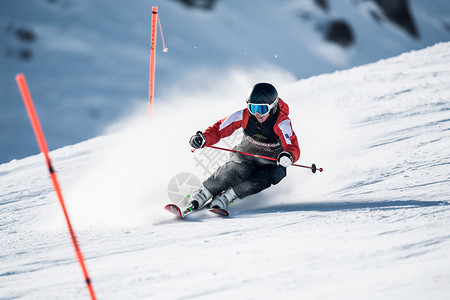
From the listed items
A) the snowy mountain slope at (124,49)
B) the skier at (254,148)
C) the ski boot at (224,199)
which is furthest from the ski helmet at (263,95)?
the snowy mountain slope at (124,49)

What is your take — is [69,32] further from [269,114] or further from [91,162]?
[269,114]

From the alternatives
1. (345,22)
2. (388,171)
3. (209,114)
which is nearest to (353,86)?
(209,114)

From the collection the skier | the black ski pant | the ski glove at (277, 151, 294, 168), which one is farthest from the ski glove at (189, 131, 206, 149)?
the ski glove at (277, 151, 294, 168)

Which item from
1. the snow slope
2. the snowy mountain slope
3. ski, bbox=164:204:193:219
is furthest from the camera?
the snowy mountain slope

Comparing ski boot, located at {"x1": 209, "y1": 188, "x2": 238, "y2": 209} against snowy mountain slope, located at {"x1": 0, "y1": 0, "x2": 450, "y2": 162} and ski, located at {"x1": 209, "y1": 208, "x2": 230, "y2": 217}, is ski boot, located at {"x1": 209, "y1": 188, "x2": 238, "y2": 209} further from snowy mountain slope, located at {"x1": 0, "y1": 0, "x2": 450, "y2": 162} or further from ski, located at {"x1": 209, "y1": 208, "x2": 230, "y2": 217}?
snowy mountain slope, located at {"x1": 0, "y1": 0, "x2": 450, "y2": 162}

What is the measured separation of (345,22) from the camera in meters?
40.8

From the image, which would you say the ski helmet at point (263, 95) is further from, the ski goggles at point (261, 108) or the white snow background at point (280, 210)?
the white snow background at point (280, 210)

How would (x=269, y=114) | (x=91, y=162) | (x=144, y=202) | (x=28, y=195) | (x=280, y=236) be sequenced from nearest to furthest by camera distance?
(x=280, y=236) → (x=269, y=114) → (x=144, y=202) → (x=28, y=195) → (x=91, y=162)

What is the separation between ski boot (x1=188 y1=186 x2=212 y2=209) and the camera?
348 centimetres

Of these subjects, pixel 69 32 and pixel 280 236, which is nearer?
pixel 280 236

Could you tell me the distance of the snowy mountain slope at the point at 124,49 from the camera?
44366 mm

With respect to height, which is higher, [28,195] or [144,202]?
[28,195]

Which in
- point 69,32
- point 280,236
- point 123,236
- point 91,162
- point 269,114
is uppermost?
point 69,32

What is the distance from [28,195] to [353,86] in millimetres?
6673
